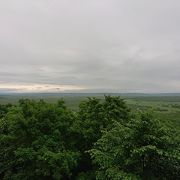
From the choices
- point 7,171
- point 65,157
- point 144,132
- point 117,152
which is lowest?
point 7,171

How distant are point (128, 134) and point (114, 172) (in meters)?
3.14

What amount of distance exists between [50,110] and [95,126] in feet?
17.5

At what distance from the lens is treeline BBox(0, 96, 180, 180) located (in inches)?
866

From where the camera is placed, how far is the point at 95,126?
108ft

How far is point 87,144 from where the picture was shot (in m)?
33.1

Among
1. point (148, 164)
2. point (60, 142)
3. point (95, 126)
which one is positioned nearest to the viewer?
point (148, 164)

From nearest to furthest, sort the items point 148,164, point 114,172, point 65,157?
point 114,172 < point 148,164 < point 65,157

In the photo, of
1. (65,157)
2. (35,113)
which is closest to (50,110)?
(35,113)

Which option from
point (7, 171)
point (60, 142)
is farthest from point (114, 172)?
point (7, 171)

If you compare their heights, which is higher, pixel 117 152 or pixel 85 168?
pixel 117 152

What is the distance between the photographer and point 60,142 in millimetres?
30891

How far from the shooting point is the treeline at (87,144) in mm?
22000

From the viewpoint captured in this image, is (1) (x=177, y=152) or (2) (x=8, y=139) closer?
(1) (x=177, y=152)

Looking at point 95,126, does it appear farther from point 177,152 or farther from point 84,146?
point 177,152
